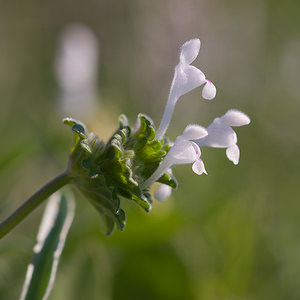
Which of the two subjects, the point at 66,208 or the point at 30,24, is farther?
the point at 30,24

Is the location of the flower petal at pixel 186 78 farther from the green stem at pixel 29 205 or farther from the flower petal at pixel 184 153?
the green stem at pixel 29 205

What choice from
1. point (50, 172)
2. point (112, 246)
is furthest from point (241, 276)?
point (50, 172)

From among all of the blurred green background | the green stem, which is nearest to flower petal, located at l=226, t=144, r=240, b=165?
the green stem

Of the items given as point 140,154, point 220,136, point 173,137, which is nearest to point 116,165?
point 140,154

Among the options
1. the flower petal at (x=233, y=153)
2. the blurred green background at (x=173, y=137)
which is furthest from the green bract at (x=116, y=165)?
the blurred green background at (x=173, y=137)

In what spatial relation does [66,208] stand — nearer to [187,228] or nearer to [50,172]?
[187,228]

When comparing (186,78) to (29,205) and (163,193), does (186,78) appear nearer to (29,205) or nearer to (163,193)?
(163,193)
